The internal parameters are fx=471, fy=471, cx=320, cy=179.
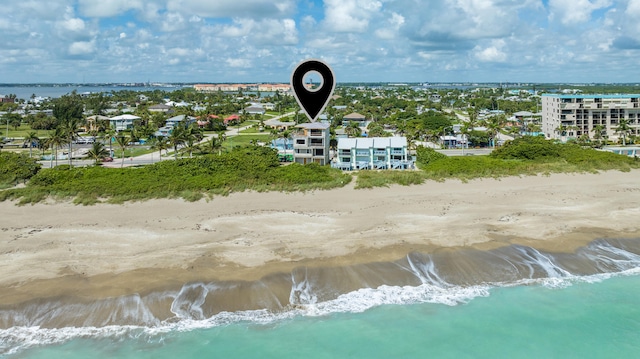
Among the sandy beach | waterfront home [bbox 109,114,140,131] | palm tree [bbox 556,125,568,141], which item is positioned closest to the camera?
the sandy beach

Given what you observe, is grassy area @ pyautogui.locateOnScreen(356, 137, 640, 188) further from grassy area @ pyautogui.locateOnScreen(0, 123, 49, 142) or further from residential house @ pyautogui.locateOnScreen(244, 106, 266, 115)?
residential house @ pyautogui.locateOnScreen(244, 106, 266, 115)

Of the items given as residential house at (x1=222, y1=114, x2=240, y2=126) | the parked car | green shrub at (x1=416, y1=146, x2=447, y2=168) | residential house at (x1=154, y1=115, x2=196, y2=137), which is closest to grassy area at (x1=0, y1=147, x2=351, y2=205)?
green shrub at (x1=416, y1=146, x2=447, y2=168)

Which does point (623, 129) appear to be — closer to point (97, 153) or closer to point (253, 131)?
point (253, 131)

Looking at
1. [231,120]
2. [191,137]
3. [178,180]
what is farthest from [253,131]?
[178,180]

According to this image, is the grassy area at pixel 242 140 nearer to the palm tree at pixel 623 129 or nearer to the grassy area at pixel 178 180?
the grassy area at pixel 178 180

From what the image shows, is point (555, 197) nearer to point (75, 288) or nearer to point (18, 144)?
point (75, 288)
